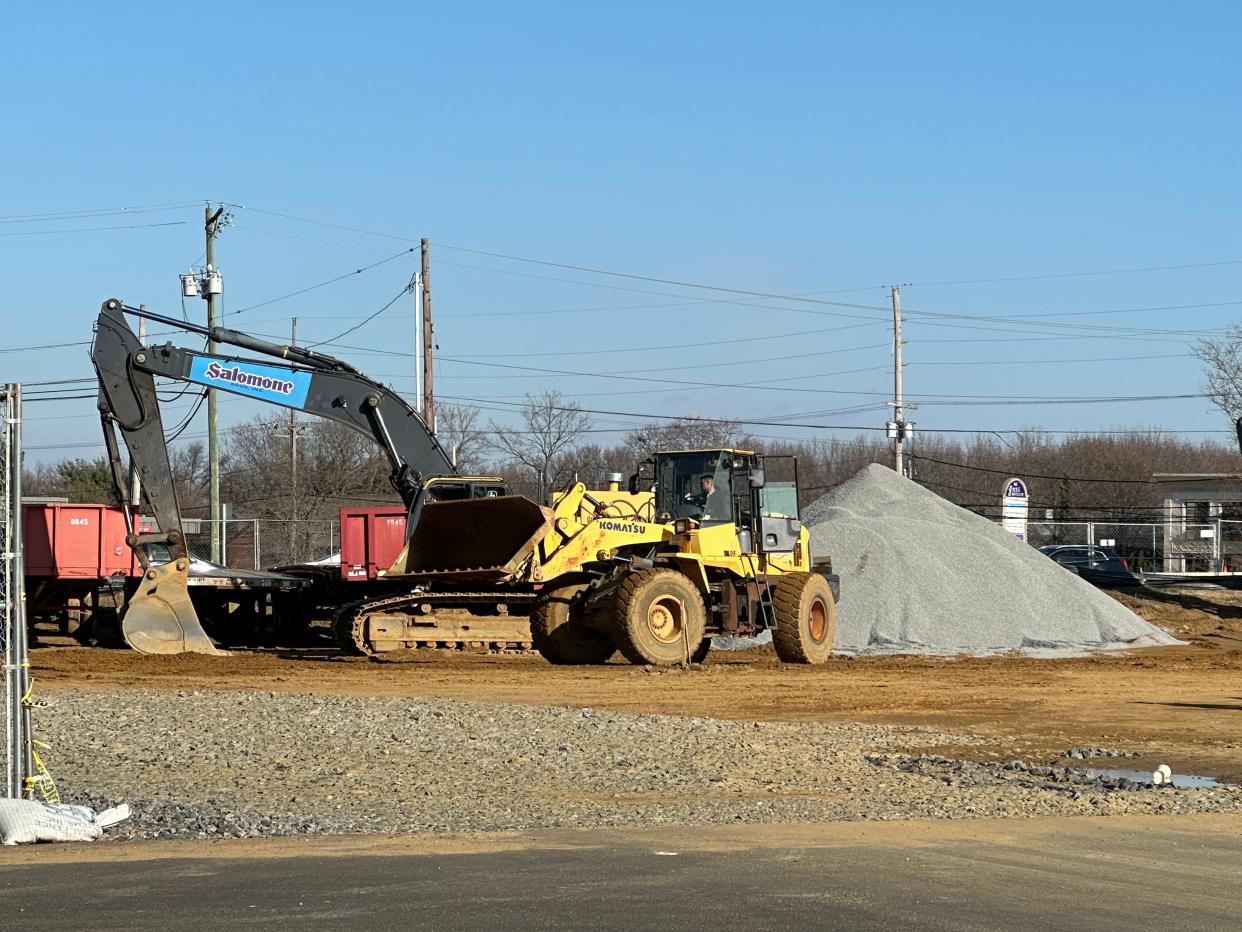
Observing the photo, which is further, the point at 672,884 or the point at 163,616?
the point at 163,616

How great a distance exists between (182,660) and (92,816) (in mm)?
13705

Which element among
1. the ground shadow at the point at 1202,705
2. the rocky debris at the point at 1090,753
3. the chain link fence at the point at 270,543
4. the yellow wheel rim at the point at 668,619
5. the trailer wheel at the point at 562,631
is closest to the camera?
the rocky debris at the point at 1090,753

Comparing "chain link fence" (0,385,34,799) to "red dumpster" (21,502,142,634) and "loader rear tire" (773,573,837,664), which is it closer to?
"loader rear tire" (773,573,837,664)

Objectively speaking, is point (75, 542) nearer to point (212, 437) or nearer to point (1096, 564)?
point (212, 437)

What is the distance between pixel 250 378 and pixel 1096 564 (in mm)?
31002

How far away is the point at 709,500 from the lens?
24.0 m

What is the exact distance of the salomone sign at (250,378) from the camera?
81.1 feet

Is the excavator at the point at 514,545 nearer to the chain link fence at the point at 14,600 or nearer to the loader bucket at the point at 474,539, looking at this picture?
the loader bucket at the point at 474,539

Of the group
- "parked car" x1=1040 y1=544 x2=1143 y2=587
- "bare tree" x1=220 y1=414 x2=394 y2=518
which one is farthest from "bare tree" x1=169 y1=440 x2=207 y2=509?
"parked car" x1=1040 y1=544 x2=1143 y2=587

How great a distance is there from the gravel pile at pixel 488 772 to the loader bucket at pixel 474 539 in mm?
5727

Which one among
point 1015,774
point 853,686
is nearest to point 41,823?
point 1015,774

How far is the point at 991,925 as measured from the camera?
24.6 feet

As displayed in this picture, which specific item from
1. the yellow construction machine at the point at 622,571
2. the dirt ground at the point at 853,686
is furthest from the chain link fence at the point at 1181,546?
the yellow construction machine at the point at 622,571

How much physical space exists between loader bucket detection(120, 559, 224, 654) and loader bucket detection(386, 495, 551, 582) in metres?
3.06
